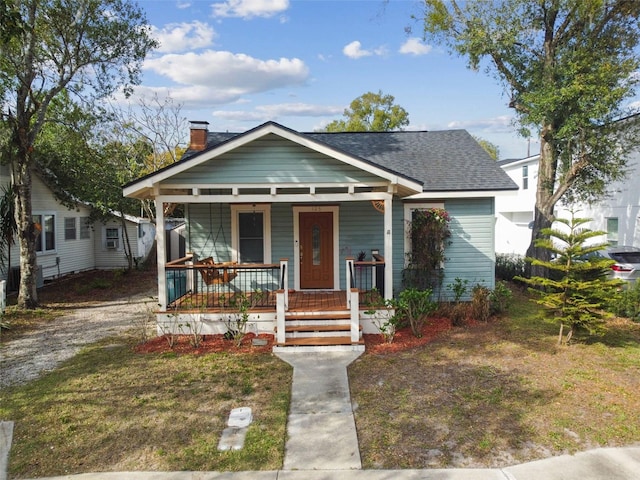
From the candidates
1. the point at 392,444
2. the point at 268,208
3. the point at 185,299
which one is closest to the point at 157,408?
the point at 392,444

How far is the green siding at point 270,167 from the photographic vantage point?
8.82 meters

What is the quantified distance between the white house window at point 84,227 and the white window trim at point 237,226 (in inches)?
456

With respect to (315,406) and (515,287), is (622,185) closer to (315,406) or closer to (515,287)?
(515,287)

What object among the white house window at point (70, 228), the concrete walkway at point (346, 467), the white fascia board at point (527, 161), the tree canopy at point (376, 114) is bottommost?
the concrete walkway at point (346, 467)

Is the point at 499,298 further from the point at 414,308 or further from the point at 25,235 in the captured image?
the point at 25,235

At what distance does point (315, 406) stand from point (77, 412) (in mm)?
3157

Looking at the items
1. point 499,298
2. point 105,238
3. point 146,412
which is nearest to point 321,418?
point 146,412

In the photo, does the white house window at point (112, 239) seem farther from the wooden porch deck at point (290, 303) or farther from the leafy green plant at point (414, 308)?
the leafy green plant at point (414, 308)

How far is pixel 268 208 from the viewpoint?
11.1 metres

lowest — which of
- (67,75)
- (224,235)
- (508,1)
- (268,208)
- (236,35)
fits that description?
(224,235)

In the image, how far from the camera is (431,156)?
1262cm

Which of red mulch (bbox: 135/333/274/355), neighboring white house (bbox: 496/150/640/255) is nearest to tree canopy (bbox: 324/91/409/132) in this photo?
neighboring white house (bbox: 496/150/640/255)

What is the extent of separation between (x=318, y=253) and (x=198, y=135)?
496 cm

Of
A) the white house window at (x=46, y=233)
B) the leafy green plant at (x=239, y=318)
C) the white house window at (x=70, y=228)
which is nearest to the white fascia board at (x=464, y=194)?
the leafy green plant at (x=239, y=318)
